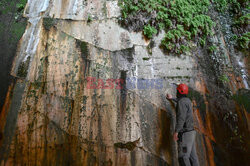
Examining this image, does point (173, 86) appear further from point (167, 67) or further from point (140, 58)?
point (140, 58)

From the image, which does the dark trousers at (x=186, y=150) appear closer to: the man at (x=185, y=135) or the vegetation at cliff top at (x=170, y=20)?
the man at (x=185, y=135)

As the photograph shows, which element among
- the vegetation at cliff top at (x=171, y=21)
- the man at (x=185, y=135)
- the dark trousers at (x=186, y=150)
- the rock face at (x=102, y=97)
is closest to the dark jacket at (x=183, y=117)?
the man at (x=185, y=135)

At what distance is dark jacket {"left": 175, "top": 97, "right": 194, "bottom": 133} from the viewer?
3.95 m

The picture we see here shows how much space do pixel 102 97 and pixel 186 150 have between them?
8.60ft

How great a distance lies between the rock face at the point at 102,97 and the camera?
167 inches

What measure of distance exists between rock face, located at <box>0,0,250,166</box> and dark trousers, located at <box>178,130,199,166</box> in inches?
28.0

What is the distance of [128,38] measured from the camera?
5449 millimetres

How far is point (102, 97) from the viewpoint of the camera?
4.69 m

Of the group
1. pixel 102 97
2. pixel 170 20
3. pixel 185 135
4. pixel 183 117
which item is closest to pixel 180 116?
pixel 183 117

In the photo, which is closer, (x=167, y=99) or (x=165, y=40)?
(x=167, y=99)

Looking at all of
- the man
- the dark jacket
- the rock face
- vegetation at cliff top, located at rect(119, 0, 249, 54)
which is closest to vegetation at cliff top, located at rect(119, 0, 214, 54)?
vegetation at cliff top, located at rect(119, 0, 249, 54)

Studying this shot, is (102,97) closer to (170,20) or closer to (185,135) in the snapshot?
(185,135)

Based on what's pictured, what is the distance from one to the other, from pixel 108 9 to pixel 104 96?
3118mm

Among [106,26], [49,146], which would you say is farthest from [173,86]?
[49,146]
